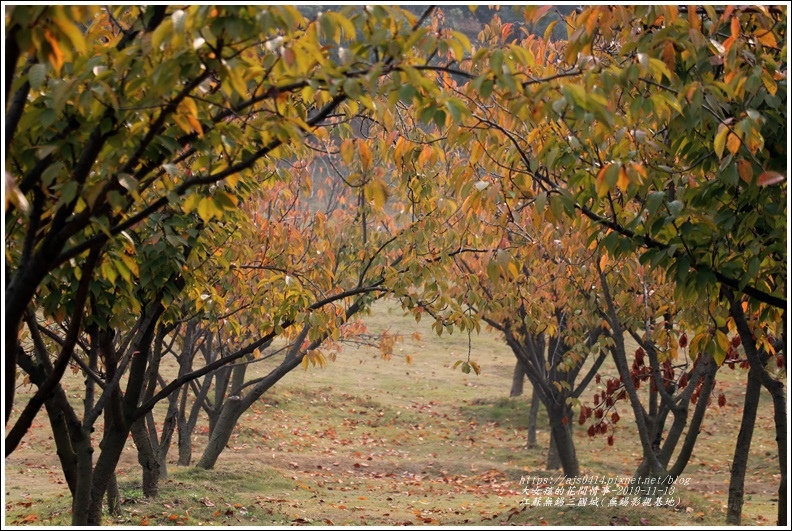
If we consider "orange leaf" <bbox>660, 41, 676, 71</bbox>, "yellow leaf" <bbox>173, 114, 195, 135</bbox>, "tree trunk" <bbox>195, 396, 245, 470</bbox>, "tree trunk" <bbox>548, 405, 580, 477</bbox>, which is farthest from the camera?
"tree trunk" <bbox>548, 405, 580, 477</bbox>

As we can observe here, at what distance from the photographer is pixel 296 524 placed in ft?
28.1

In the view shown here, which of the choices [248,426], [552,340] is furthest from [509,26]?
[248,426]

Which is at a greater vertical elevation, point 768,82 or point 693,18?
point 693,18

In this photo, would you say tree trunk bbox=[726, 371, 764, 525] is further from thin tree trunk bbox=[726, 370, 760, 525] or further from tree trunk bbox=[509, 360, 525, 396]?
tree trunk bbox=[509, 360, 525, 396]

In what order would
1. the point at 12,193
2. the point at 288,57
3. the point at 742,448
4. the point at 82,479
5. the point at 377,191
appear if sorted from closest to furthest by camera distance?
the point at 12,193 → the point at 288,57 → the point at 377,191 → the point at 82,479 → the point at 742,448

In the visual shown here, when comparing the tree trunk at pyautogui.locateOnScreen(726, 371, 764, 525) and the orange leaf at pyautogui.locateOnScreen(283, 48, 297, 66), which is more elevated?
the orange leaf at pyautogui.locateOnScreen(283, 48, 297, 66)

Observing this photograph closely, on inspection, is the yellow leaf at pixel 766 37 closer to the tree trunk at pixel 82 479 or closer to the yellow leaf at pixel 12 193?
the yellow leaf at pixel 12 193

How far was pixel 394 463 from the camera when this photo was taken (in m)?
14.7

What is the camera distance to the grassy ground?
8.80 metres

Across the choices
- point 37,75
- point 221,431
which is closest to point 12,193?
point 37,75

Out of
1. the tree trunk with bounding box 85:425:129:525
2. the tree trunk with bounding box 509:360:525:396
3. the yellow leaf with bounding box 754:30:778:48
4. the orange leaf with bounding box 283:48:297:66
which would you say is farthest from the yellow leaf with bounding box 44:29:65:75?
the tree trunk with bounding box 509:360:525:396

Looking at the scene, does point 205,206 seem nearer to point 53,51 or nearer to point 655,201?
point 53,51

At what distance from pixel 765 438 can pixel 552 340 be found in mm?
6701

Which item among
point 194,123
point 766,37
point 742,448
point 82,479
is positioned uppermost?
point 766,37
